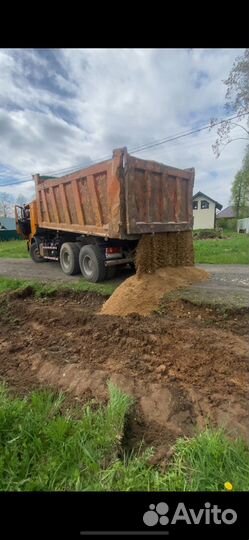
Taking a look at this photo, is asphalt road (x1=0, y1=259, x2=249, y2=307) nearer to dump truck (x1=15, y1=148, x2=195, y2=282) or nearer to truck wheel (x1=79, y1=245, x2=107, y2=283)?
truck wheel (x1=79, y1=245, x2=107, y2=283)

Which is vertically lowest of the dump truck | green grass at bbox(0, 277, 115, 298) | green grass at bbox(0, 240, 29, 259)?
green grass at bbox(0, 277, 115, 298)

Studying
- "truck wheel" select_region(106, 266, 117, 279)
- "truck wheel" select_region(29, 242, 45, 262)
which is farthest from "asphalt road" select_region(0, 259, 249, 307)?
"truck wheel" select_region(29, 242, 45, 262)

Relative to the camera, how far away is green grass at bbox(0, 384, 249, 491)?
1627 mm

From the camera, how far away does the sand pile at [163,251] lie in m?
5.92

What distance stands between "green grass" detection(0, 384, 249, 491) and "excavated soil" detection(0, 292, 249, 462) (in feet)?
0.52

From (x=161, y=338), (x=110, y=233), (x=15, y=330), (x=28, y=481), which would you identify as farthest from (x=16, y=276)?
(x=28, y=481)

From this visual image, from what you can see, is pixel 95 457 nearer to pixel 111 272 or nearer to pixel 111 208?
pixel 111 208

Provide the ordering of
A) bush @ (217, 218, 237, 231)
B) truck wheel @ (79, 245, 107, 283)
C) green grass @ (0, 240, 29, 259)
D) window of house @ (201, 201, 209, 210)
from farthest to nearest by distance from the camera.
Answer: window of house @ (201, 201, 209, 210) → bush @ (217, 218, 237, 231) → green grass @ (0, 240, 29, 259) → truck wheel @ (79, 245, 107, 283)

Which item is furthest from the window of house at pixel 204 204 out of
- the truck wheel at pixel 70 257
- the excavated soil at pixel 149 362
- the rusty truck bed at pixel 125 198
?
the excavated soil at pixel 149 362

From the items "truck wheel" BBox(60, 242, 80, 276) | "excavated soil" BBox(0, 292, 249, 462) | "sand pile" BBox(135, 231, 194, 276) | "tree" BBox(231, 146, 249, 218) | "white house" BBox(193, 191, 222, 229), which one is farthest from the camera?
"white house" BBox(193, 191, 222, 229)

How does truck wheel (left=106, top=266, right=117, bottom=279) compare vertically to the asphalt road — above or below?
above
